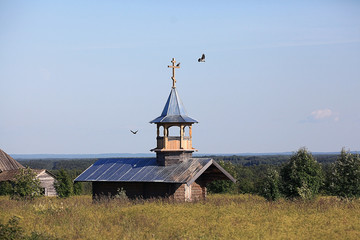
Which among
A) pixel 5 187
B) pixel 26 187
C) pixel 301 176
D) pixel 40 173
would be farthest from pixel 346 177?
pixel 40 173

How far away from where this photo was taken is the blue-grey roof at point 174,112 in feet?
108

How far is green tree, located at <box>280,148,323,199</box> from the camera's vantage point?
115 ft

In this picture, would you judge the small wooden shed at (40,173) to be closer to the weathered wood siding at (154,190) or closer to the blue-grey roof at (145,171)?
the blue-grey roof at (145,171)

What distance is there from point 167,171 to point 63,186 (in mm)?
27111

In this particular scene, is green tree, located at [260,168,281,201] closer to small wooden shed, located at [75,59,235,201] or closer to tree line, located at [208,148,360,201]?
tree line, located at [208,148,360,201]

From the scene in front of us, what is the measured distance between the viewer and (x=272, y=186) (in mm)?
39625

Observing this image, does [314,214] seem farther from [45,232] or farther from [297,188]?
[45,232]

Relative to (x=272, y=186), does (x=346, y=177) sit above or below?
above

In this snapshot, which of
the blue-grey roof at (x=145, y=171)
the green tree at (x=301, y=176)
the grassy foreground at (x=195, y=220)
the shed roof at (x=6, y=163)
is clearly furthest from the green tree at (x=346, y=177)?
the shed roof at (x=6, y=163)

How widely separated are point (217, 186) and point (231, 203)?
20.8 meters

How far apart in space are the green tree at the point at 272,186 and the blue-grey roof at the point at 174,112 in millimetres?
9557

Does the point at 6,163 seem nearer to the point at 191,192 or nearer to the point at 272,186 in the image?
the point at 272,186

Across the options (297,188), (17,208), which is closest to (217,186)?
(297,188)

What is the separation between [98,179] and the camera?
110 feet
